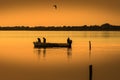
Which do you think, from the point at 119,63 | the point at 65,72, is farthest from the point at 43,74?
the point at 119,63

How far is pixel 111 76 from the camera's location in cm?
2947

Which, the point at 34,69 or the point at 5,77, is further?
the point at 34,69

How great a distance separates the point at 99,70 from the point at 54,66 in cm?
467

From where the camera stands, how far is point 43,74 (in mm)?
30484

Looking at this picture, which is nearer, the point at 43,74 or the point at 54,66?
Result: the point at 43,74

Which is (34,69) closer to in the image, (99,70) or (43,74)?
(43,74)

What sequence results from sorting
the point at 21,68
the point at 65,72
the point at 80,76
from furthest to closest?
the point at 21,68
the point at 65,72
the point at 80,76

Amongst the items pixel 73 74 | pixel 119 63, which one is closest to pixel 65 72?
pixel 73 74

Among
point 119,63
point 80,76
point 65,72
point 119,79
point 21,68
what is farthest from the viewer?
point 119,63

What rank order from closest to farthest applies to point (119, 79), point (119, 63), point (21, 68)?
point (119, 79) < point (21, 68) < point (119, 63)

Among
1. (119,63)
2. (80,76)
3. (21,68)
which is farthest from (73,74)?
(119,63)

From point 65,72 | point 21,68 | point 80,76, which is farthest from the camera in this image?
point 21,68

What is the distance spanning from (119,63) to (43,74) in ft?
30.6

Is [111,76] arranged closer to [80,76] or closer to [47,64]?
[80,76]
